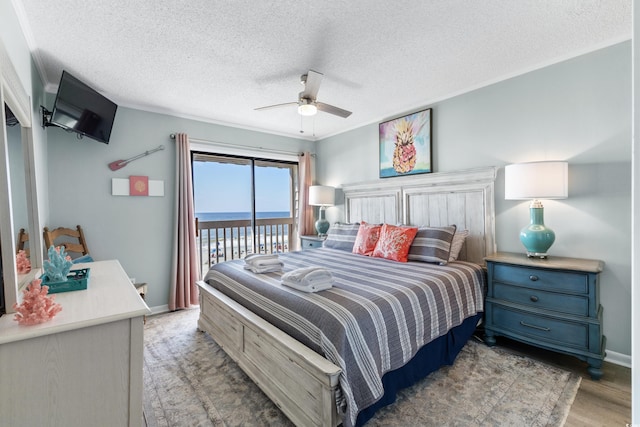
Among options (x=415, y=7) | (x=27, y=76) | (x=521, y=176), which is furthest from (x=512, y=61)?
(x=27, y=76)

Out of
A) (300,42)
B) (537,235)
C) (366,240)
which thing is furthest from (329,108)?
(537,235)

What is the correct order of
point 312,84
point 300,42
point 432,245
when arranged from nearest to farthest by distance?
1. point 300,42
2. point 312,84
3. point 432,245

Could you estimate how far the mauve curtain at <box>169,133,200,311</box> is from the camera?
11.8 ft

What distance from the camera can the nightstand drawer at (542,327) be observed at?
6.86 ft

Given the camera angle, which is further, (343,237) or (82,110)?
(343,237)

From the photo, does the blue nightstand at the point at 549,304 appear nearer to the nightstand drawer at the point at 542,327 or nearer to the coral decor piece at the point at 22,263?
the nightstand drawer at the point at 542,327

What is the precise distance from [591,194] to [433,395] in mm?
2118

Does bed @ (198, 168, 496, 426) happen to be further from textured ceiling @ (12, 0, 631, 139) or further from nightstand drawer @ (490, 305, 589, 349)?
textured ceiling @ (12, 0, 631, 139)

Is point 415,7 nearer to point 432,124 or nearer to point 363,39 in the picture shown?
point 363,39

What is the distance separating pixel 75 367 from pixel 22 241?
2.99 feet

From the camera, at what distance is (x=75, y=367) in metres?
1.03

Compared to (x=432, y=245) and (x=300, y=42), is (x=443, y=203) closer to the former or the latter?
(x=432, y=245)

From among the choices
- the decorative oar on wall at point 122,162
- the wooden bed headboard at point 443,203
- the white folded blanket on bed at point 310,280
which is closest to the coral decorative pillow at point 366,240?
the wooden bed headboard at point 443,203

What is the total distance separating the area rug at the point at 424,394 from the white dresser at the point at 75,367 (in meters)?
0.81
